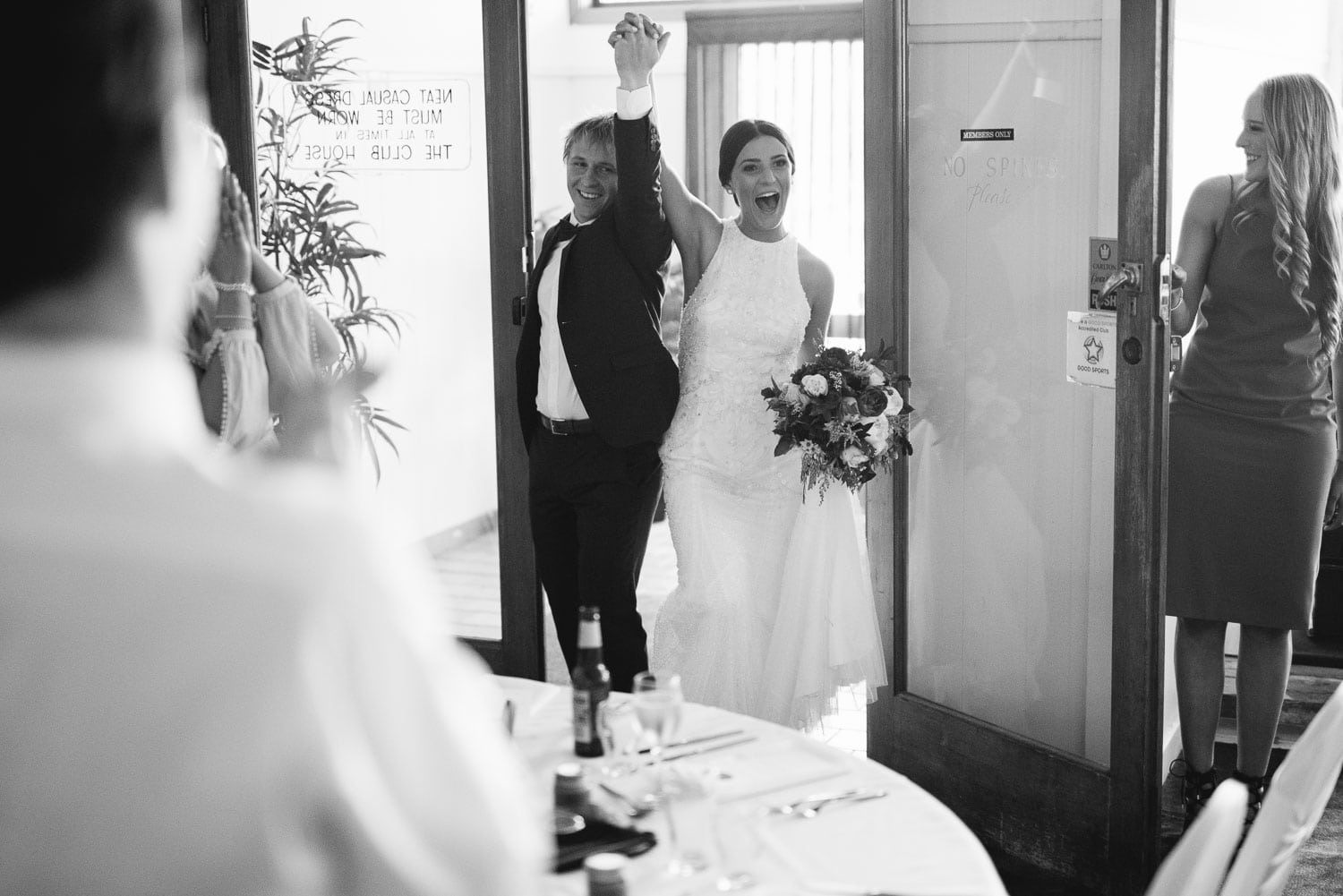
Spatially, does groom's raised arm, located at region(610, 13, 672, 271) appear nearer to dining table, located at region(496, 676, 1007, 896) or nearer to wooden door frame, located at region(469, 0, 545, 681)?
wooden door frame, located at region(469, 0, 545, 681)

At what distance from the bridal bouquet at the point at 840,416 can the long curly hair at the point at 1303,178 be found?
3.04 feet

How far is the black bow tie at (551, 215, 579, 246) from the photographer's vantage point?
3.57 m

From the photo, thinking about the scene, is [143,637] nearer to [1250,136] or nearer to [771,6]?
[1250,136]

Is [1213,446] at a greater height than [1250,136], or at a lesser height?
lesser

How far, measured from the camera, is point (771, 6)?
8.13m

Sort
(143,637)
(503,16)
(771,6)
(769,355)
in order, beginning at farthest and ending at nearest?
(771,6)
(503,16)
(769,355)
(143,637)

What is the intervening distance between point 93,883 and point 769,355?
2.99 metres

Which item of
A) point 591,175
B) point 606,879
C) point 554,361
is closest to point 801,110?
point 591,175

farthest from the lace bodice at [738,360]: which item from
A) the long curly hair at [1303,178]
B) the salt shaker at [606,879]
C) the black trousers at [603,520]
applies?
the salt shaker at [606,879]

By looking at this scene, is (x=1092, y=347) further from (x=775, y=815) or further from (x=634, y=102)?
(x=775, y=815)

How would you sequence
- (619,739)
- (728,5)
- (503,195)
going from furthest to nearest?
(728,5) < (503,195) < (619,739)

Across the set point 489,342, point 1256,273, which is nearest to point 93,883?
point 1256,273

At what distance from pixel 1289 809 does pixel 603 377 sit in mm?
2108

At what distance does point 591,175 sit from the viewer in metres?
3.56
